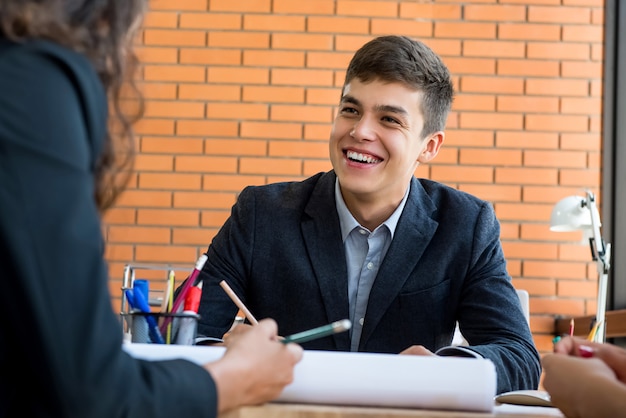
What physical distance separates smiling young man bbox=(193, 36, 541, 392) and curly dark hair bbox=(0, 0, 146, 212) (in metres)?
1.10

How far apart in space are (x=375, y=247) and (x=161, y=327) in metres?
0.87

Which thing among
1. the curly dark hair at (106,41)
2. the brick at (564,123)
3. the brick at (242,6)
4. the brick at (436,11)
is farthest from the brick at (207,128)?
the curly dark hair at (106,41)

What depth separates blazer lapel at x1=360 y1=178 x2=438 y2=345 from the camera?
6.70 ft

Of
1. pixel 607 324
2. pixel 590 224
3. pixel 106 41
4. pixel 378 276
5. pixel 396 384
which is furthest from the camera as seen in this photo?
pixel 607 324

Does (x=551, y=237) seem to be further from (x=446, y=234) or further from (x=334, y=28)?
(x=446, y=234)

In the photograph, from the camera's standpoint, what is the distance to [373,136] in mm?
2123

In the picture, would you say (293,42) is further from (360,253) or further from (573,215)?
(360,253)

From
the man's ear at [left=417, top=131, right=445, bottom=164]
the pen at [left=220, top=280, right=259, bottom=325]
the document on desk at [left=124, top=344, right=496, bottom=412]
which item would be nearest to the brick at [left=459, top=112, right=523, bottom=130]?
the man's ear at [left=417, top=131, right=445, bottom=164]

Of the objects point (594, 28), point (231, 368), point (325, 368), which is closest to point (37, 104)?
point (231, 368)

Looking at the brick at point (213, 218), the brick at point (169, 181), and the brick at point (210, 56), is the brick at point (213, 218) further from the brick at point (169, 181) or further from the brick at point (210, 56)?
the brick at point (210, 56)

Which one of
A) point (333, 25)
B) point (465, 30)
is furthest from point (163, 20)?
point (465, 30)

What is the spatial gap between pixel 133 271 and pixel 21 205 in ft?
10.4

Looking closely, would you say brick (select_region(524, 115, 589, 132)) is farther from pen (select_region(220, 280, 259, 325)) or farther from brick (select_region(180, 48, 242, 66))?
pen (select_region(220, 280, 259, 325))

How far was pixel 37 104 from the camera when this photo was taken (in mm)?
760
